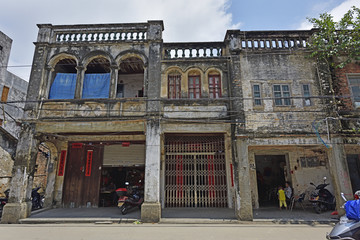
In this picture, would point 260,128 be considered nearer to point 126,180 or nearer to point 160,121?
point 160,121

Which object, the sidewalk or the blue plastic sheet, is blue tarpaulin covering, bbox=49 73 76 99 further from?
the blue plastic sheet

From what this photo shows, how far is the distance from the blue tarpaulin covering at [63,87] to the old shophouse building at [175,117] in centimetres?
5

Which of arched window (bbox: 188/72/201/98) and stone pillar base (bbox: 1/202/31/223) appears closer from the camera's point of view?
stone pillar base (bbox: 1/202/31/223)

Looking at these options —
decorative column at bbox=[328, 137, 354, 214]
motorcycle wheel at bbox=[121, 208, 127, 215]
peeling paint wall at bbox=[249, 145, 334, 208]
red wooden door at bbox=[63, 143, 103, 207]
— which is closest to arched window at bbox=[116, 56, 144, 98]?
red wooden door at bbox=[63, 143, 103, 207]

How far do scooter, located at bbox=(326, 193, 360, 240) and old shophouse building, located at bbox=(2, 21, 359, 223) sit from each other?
4286 millimetres

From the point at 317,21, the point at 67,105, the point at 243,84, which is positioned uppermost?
the point at 317,21

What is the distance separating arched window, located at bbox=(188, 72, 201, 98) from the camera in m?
10.2

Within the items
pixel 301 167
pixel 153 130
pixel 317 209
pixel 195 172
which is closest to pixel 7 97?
pixel 153 130

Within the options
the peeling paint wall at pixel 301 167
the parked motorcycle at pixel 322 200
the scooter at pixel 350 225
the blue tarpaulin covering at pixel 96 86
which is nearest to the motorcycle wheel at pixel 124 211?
the blue tarpaulin covering at pixel 96 86

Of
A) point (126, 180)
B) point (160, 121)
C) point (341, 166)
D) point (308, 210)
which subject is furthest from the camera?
point (126, 180)

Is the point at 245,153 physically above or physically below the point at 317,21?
below

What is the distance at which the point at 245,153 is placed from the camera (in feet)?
29.5

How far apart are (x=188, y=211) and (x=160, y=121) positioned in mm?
4350

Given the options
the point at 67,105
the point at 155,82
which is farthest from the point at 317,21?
the point at 67,105
